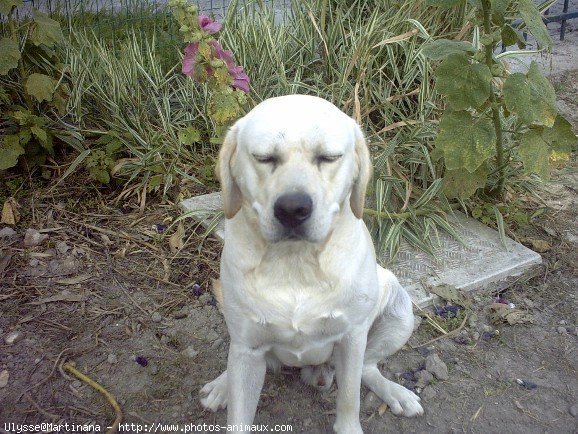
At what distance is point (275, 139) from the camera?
1794mm

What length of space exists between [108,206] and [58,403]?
5.11 ft

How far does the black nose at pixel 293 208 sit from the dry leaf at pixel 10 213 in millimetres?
2372

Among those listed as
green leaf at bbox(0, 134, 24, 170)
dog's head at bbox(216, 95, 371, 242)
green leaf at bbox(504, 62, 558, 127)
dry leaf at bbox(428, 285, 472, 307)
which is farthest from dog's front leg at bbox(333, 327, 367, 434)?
green leaf at bbox(0, 134, 24, 170)

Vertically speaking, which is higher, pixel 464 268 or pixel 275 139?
pixel 275 139

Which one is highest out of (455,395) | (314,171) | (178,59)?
(314,171)

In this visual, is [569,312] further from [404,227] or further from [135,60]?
[135,60]

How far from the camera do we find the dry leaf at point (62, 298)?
3039 mm

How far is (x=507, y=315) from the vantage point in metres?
2.97

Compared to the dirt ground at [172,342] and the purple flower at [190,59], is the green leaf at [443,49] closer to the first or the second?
the purple flower at [190,59]

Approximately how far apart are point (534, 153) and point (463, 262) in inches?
26.0

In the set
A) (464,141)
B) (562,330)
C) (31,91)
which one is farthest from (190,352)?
(31,91)

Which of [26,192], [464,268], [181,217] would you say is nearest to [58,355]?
[181,217]

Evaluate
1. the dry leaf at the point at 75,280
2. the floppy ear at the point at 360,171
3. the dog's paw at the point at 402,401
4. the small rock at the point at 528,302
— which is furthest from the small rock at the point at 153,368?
the small rock at the point at 528,302

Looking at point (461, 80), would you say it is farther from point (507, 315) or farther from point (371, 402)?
point (371, 402)
